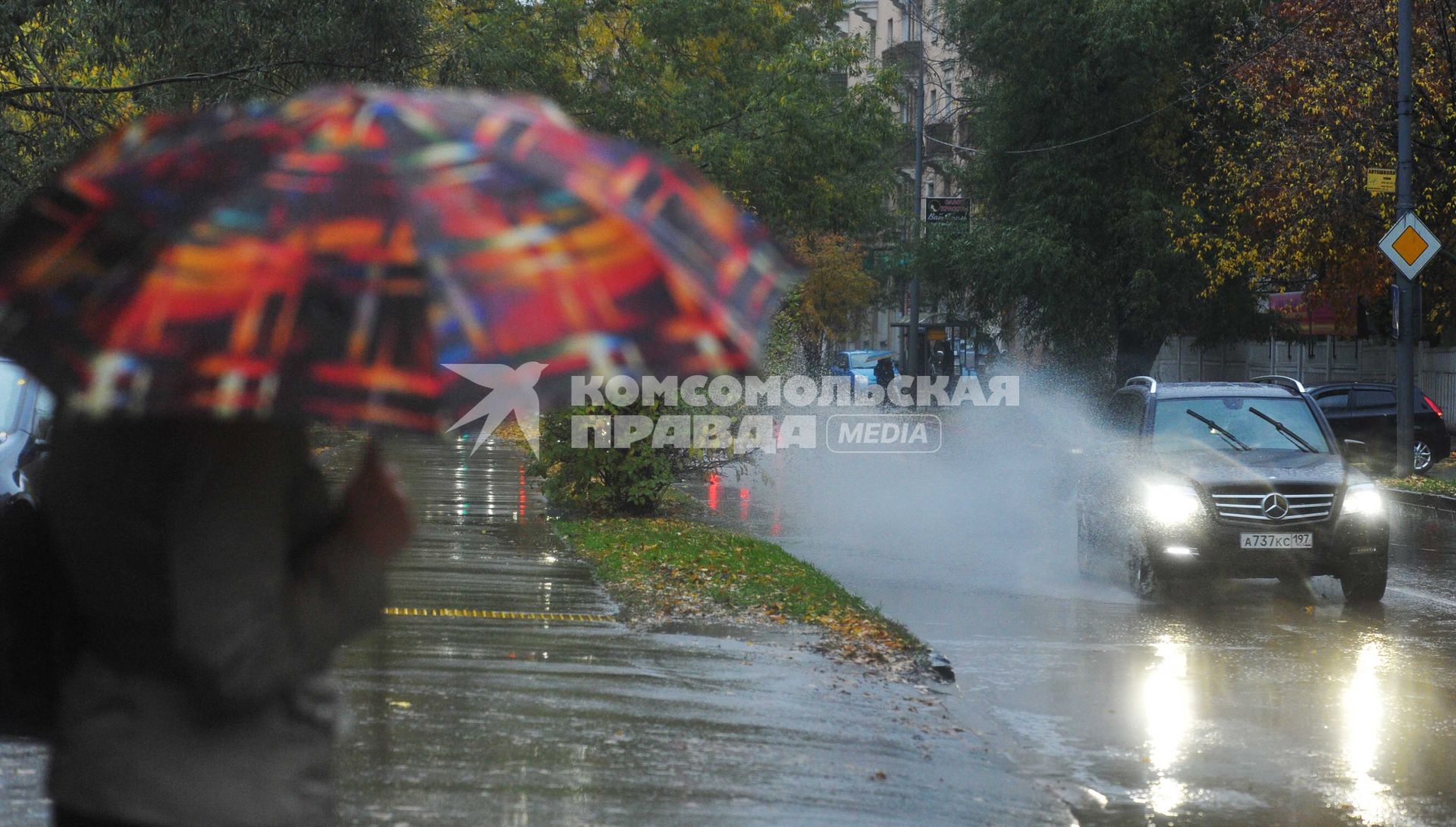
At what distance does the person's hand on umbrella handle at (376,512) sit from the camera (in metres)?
2.94

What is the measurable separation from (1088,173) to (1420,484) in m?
15.3

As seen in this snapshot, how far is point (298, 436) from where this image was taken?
285cm

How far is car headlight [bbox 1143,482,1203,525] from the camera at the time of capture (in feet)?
40.7

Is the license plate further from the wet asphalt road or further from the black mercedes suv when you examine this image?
the wet asphalt road

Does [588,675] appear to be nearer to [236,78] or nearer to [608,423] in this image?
[608,423]

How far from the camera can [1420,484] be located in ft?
80.8

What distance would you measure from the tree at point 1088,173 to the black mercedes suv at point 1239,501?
23.2 m

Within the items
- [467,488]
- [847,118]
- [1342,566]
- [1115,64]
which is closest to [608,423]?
[467,488]

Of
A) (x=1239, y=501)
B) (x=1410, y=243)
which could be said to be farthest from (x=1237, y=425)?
(x=1410, y=243)

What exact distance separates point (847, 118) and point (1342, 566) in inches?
809

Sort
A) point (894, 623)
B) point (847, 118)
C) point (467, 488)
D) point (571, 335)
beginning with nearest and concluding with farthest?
point (571, 335) → point (894, 623) → point (467, 488) → point (847, 118)

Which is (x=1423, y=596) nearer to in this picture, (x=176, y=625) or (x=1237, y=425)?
(x=1237, y=425)

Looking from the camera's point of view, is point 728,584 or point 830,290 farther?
point 830,290
